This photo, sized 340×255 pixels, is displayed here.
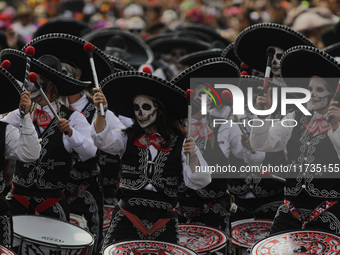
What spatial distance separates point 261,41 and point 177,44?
177 inches

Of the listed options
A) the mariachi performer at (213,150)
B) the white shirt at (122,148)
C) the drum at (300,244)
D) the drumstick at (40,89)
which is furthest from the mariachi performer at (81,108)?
the drum at (300,244)

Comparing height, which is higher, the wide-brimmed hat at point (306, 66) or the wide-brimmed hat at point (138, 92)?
the wide-brimmed hat at point (306, 66)

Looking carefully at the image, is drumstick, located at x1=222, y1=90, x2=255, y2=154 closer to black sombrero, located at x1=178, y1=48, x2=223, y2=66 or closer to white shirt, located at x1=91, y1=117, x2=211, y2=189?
white shirt, located at x1=91, y1=117, x2=211, y2=189

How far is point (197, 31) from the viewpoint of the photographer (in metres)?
14.5

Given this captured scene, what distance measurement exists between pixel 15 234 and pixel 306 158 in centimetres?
231

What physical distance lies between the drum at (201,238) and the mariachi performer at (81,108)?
1313 mm

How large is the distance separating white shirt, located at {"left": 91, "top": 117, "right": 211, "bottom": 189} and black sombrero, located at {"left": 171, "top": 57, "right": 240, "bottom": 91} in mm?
718

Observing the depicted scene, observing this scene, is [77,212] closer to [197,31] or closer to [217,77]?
[217,77]

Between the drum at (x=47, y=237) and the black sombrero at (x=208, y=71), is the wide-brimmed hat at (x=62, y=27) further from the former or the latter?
the drum at (x=47, y=237)

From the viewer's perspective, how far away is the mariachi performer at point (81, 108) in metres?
7.79

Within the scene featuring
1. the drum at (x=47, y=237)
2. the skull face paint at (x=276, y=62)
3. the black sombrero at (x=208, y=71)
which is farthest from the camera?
the skull face paint at (x=276, y=62)

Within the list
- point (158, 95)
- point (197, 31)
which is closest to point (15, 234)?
point (158, 95)

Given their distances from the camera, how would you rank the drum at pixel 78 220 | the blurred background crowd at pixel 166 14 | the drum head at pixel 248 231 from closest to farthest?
the drum head at pixel 248 231, the drum at pixel 78 220, the blurred background crowd at pixel 166 14

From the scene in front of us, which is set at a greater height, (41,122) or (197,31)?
(197,31)
